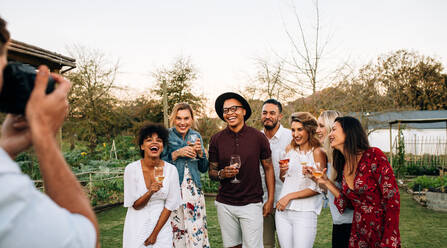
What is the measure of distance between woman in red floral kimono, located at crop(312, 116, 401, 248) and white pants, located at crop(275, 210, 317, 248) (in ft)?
1.29

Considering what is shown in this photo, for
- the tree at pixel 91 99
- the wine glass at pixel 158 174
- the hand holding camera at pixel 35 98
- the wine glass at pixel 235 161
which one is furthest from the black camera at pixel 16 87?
the tree at pixel 91 99

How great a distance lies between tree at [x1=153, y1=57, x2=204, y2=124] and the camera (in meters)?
21.3

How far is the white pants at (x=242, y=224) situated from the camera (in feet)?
12.4

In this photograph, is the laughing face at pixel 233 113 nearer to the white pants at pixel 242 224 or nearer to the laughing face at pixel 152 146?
the laughing face at pixel 152 146

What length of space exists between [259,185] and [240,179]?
Answer: 0.28 metres

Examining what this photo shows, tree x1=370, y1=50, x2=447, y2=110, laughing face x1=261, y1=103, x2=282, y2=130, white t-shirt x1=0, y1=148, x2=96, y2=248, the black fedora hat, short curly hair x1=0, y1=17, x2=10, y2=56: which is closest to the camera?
white t-shirt x1=0, y1=148, x2=96, y2=248

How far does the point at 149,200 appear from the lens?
3.46m

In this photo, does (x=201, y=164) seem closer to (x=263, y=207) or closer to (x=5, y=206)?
(x=263, y=207)

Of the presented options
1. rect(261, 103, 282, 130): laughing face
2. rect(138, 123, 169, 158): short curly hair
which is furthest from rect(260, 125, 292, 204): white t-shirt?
Answer: rect(138, 123, 169, 158): short curly hair

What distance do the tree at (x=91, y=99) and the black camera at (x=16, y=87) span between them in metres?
18.6

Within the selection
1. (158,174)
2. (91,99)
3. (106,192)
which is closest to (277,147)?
(158,174)

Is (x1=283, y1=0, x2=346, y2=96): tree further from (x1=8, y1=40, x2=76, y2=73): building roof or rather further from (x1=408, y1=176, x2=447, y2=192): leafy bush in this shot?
(x1=8, y1=40, x2=76, y2=73): building roof

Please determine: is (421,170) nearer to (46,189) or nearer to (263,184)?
(263,184)

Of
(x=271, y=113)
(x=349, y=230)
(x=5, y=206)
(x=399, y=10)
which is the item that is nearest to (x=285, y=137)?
(x=271, y=113)
